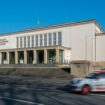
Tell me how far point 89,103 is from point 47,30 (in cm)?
5122

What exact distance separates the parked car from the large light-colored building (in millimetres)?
36185

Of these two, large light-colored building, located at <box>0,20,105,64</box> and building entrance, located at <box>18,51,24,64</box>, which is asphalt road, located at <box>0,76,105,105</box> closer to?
large light-colored building, located at <box>0,20,105,64</box>

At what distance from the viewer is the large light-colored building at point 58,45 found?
56.2 m

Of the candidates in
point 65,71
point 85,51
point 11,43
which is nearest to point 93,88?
point 65,71

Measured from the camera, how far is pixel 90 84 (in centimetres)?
1875

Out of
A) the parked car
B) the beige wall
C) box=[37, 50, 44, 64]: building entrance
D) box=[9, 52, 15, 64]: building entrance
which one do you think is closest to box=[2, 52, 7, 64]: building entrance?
box=[9, 52, 15, 64]: building entrance

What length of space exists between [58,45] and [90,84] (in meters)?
39.8

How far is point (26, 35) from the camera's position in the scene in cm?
6844

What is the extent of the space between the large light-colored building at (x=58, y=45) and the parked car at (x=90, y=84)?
119ft

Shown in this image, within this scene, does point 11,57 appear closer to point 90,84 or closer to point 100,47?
point 100,47

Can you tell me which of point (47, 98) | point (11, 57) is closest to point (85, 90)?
point (47, 98)

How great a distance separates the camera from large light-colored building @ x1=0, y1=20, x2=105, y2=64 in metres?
56.2

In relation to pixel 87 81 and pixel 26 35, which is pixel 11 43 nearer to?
pixel 26 35

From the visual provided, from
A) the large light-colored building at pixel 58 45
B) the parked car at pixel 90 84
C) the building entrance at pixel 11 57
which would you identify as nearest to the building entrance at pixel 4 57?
the large light-colored building at pixel 58 45
